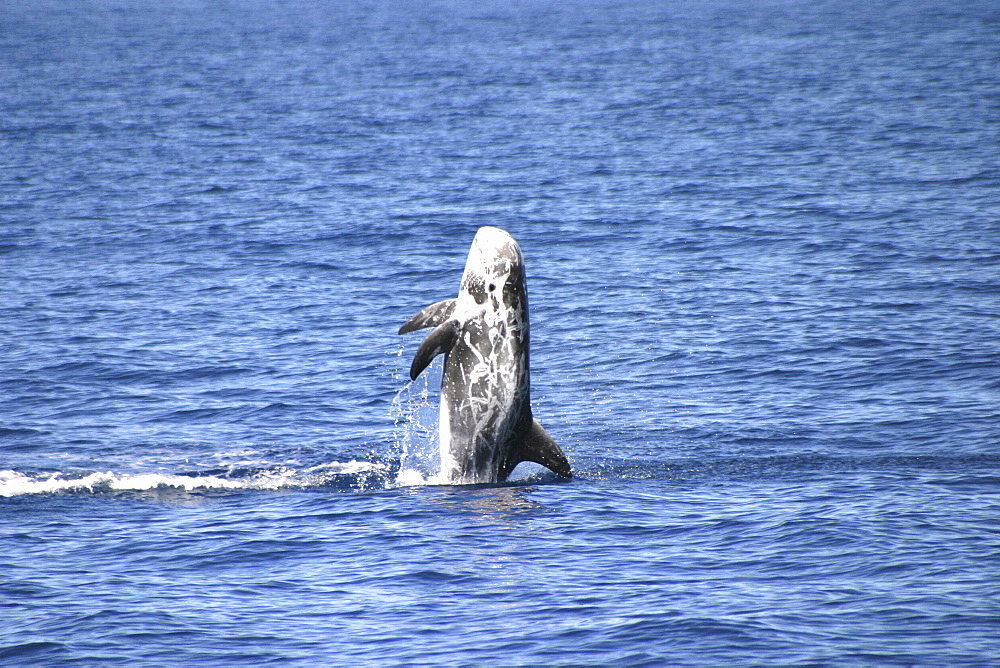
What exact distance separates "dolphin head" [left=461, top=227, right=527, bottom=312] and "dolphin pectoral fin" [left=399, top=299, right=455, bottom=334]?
41 cm

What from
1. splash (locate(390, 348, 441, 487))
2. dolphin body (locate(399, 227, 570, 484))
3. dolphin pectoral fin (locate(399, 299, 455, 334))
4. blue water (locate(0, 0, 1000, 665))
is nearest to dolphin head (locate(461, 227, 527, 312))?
dolphin body (locate(399, 227, 570, 484))

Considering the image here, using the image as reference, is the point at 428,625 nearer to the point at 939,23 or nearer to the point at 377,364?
the point at 377,364

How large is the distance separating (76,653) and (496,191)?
124 feet

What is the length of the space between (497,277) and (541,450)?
2.91 meters

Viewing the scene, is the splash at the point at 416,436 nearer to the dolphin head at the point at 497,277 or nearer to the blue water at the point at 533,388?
→ the blue water at the point at 533,388

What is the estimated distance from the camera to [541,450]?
21047 millimetres

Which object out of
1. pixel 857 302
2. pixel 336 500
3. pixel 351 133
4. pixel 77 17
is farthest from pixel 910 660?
pixel 77 17

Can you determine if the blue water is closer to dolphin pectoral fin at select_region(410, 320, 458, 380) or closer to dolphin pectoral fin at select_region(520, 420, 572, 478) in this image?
dolphin pectoral fin at select_region(520, 420, 572, 478)

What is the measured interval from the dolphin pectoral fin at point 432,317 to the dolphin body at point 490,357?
0.02 m

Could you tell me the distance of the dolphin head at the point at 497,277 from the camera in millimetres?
20766

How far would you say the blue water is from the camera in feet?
52.6

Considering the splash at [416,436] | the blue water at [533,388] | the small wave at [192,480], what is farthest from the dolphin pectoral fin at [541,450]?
the small wave at [192,480]

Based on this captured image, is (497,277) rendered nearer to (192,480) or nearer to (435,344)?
(435,344)

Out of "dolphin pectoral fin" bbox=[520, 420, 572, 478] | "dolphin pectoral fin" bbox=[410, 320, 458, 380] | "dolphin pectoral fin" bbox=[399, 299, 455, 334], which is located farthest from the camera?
"dolphin pectoral fin" bbox=[520, 420, 572, 478]
